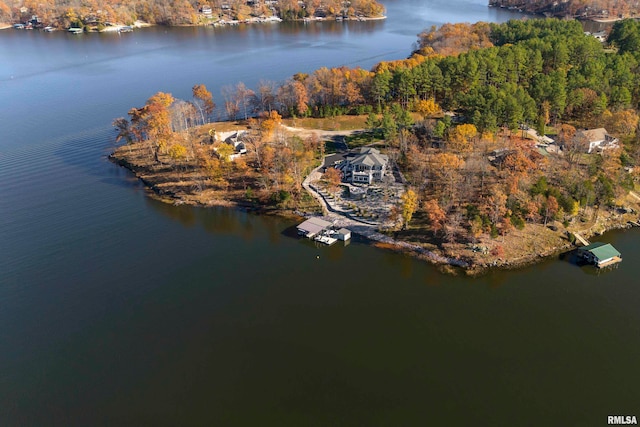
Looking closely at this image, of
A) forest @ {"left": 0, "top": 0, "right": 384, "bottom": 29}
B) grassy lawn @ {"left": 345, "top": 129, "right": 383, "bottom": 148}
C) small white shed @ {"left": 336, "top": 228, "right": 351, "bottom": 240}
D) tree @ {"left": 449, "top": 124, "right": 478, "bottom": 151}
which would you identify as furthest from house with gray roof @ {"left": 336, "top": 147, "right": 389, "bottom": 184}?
forest @ {"left": 0, "top": 0, "right": 384, "bottom": 29}

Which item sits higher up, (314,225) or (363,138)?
(363,138)

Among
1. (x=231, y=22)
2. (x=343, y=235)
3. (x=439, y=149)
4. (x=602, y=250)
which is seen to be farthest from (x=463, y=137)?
(x=231, y=22)

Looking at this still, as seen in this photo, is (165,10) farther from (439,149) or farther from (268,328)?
(268,328)

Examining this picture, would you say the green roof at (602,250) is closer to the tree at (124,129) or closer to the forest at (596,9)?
the tree at (124,129)

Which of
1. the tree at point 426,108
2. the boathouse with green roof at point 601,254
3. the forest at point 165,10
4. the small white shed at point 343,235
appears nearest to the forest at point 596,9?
the forest at point 165,10

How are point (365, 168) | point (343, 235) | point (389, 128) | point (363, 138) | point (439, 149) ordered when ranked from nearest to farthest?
point (343, 235) → point (365, 168) → point (439, 149) → point (389, 128) → point (363, 138)
